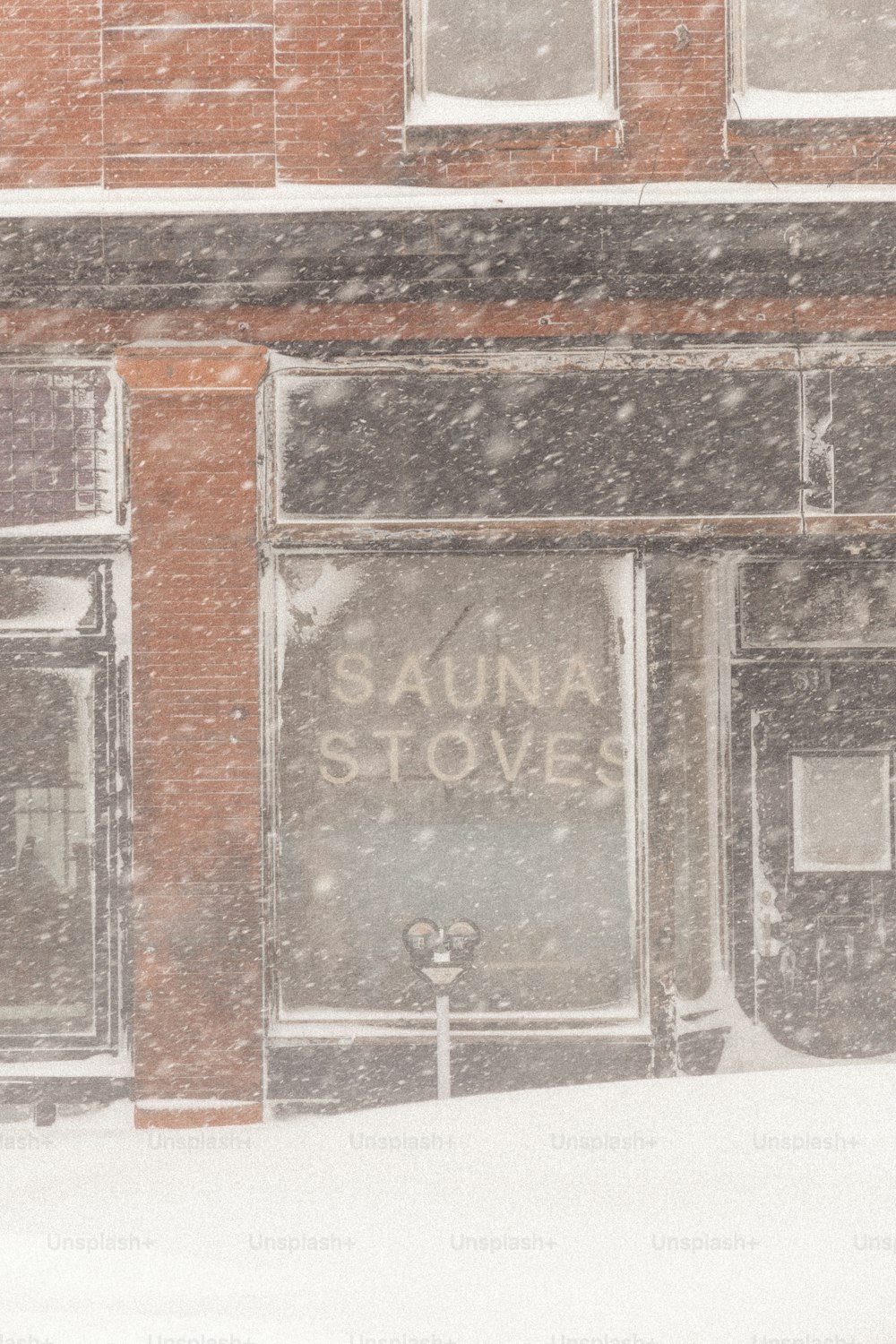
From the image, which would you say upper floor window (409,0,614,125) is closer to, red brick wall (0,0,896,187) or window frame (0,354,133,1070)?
red brick wall (0,0,896,187)

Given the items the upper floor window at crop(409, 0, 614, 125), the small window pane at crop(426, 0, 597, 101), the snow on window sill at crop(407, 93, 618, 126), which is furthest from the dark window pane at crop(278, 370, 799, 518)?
the small window pane at crop(426, 0, 597, 101)

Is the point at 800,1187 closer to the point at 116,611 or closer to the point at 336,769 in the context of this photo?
the point at 336,769

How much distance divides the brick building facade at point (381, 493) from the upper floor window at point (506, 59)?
2 centimetres

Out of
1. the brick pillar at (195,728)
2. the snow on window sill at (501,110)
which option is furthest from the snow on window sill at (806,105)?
the brick pillar at (195,728)

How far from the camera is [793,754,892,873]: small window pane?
26.5 ft

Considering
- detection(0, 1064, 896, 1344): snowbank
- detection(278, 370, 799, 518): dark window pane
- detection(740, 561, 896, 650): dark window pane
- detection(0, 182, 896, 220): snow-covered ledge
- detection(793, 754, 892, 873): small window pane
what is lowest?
detection(793, 754, 892, 873): small window pane

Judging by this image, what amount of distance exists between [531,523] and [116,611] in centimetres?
234

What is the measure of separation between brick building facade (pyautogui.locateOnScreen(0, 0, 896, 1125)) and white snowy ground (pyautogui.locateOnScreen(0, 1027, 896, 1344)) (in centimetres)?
259

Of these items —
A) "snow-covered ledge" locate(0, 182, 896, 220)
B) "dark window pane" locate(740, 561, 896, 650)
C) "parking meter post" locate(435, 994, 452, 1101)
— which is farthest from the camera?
"dark window pane" locate(740, 561, 896, 650)

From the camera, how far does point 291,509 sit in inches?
302

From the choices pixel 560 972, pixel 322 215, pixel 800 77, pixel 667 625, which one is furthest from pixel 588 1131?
pixel 800 77

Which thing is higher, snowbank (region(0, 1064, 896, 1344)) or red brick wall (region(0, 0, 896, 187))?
red brick wall (region(0, 0, 896, 187))

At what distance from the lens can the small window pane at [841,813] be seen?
8.08m

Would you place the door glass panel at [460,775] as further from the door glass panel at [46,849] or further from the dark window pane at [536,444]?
the door glass panel at [46,849]
